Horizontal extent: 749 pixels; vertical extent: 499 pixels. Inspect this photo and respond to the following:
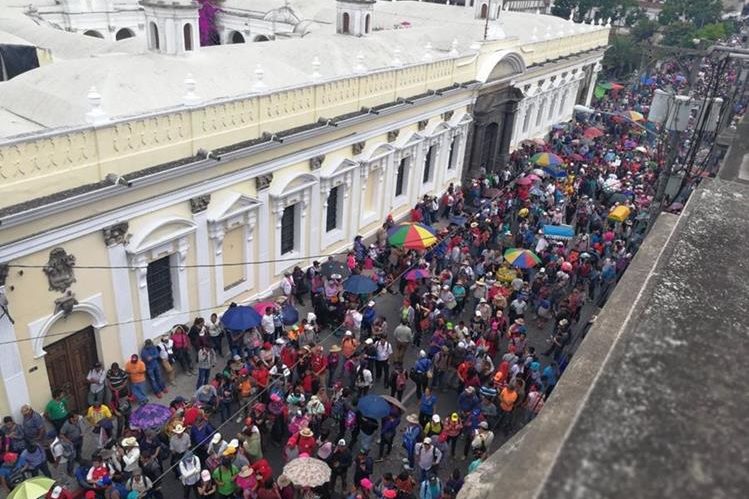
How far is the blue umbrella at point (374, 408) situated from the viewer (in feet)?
41.0

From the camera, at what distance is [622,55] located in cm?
5981

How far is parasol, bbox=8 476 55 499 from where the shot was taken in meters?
9.63

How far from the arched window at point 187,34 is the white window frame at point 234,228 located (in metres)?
6.26

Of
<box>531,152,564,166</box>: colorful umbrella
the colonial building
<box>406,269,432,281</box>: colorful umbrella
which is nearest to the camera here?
the colonial building

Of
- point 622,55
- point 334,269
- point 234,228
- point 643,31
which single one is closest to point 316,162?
point 334,269

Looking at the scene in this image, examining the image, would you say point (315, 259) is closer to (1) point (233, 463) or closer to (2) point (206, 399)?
(2) point (206, 399)

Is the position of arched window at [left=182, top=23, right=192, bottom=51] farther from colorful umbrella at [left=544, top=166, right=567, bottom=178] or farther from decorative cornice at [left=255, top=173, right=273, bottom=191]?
colorful umbrella at [left=544, top=166, right=567, bottom=178]

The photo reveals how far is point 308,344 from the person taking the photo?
15.4 m

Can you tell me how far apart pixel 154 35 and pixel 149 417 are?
12.5 meters

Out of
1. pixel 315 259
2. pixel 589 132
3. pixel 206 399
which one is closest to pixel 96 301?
pixel 206 399

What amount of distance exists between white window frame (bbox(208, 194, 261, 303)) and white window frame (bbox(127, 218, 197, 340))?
2.50 feet

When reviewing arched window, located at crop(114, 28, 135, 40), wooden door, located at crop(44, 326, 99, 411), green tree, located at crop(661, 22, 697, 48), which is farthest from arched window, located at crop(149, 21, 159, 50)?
green tree, located at crop(661, 22, 697, 48)

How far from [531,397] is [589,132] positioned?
1049 inches

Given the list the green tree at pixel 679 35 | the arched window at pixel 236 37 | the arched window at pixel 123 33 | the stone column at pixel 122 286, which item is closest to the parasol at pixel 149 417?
the stone column at pixel 122 286
